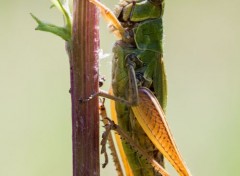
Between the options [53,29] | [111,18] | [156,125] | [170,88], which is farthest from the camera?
[170,88]

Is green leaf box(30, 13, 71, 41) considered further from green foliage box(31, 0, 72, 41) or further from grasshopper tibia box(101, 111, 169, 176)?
grasshopper tibia box(101, 111, 169, 176)

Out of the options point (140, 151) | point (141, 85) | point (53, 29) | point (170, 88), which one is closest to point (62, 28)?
point (53, 29)

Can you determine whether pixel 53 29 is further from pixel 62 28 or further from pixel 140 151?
pixel 140 151

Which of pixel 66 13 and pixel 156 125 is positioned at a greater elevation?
pixel 66 13

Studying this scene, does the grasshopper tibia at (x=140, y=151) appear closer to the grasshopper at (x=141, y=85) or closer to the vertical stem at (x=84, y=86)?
the grasshopper at (x=141, y=85)

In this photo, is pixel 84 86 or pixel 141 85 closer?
pixel 84 86

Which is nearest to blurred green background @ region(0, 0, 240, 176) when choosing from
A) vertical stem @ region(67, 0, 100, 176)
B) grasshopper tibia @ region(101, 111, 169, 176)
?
grasshopper tibia @ region(101, 111, 169, 176)
